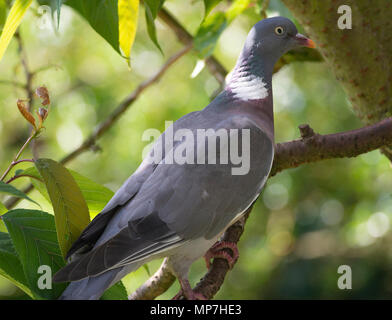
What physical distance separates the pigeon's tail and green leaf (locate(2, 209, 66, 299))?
22 mm

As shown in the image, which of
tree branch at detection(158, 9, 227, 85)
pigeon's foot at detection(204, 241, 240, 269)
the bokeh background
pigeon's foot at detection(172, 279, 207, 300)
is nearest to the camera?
pigeon's foot at detection(172, 279, 207, 300)

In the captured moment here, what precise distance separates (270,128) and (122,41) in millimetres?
589

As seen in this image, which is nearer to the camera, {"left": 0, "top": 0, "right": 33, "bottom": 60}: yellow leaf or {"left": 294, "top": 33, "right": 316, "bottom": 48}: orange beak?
{"left": 0, "top": 0, "right": 33, "bottom": 60}: yellow leaf

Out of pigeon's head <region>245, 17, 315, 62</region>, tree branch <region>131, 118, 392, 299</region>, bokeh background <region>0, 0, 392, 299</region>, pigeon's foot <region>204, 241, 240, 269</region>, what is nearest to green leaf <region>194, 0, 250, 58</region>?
pigeon's head <region>245, 17, 315, 62</region>

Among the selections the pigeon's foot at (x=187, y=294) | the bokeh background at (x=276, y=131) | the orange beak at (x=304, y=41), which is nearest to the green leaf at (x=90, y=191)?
the pigeon's foot at (x=187, y=294)

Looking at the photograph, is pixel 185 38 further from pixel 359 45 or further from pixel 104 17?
pixel 104 17

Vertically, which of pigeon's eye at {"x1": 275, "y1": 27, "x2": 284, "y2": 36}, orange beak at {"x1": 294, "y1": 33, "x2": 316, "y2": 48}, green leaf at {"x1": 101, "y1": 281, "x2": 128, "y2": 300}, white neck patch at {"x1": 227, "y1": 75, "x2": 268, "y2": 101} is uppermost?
pigeon's eye at {"x1": 275, "y1": 27, "x2": 284, "y2": 36}

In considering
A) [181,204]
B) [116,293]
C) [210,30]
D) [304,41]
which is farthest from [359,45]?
[116,293]

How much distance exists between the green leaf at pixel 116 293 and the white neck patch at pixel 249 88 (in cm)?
70

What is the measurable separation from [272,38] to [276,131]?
1.84 meters

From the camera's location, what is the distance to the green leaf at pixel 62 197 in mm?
1133

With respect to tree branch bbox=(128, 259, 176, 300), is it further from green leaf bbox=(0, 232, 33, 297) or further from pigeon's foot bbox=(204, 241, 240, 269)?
green leaf bbox=(0, 232, 33, 297)

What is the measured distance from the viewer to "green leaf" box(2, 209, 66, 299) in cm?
109

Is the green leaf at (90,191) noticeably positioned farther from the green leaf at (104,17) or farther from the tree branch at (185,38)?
the tree branch at (185,38)
